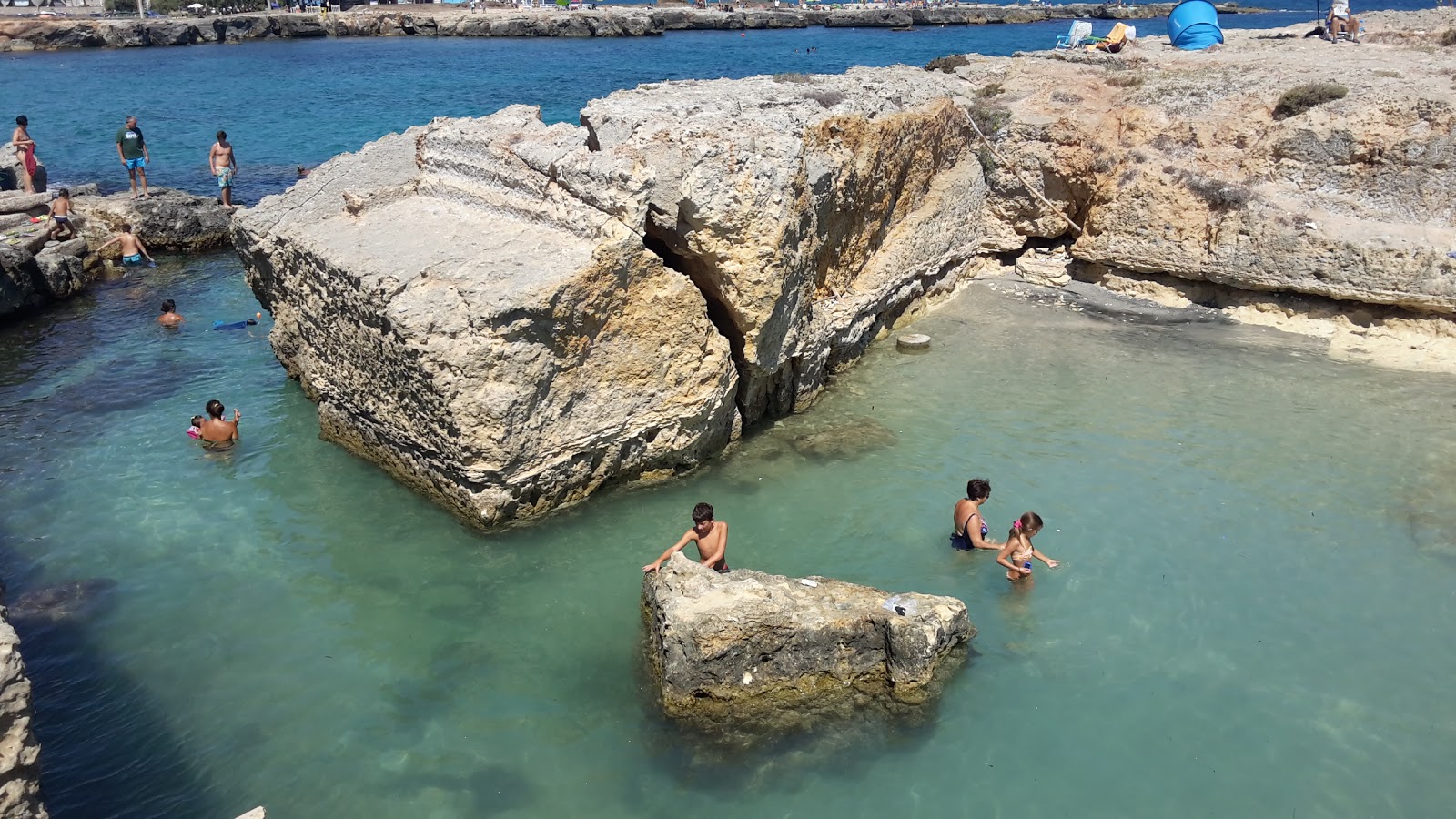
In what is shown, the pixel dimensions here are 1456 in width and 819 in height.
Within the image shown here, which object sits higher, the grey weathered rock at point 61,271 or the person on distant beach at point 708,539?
the grey weathered rock at point 61,271

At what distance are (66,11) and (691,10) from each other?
137 feet

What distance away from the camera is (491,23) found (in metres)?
65.5

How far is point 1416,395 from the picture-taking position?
11383mm

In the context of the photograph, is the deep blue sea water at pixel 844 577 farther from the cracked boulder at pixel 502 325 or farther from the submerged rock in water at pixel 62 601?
the cracked boulder at pixel 502 325

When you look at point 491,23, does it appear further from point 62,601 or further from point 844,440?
point 62,601

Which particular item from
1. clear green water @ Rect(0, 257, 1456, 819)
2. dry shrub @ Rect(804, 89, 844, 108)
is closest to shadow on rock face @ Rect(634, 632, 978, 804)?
clear green water @ Rect(0, 257, 1456, 819)

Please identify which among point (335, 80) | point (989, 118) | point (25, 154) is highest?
point (335, 80)

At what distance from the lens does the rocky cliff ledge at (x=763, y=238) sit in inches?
345

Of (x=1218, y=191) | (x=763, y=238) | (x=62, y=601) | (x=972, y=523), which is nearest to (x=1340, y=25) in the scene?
(x=1218, y=191)

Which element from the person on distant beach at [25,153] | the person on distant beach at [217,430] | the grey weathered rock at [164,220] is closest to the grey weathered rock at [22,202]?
the grey weathered rock at [164,220]

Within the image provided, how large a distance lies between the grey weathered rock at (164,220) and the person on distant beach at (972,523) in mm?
16020

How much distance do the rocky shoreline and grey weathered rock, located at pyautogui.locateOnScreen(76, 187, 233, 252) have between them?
157 feet

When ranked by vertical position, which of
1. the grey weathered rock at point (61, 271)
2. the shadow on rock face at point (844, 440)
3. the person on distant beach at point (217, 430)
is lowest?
the shadow on rock face at point (844, 440)

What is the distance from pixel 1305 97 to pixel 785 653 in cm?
1169
